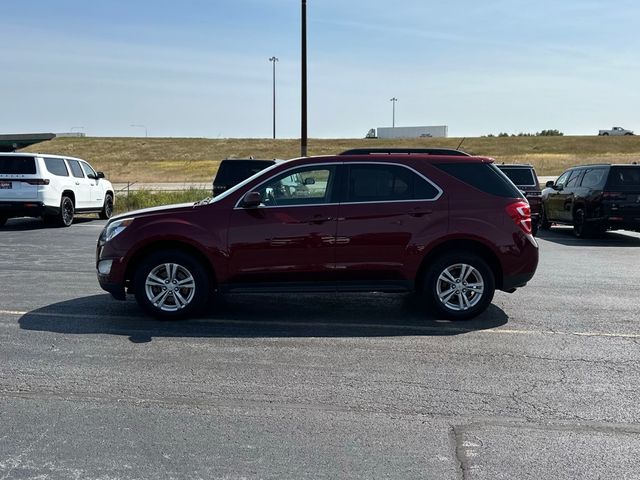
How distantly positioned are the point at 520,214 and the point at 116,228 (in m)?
4.44

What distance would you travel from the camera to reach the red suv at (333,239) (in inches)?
271

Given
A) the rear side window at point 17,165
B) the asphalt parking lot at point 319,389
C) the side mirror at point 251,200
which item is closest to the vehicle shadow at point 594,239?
the asphalt parking lot at point 319,389

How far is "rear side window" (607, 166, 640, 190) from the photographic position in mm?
14383

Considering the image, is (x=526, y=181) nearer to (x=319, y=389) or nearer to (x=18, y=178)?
(x=18, y=178)

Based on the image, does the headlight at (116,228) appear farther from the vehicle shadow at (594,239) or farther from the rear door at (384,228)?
the vehicle shadow at (594,239)

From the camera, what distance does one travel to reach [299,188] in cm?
707

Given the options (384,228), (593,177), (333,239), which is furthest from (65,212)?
(593,177)

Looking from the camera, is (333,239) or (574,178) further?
(574,178)

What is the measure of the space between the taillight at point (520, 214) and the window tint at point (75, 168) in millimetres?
14016

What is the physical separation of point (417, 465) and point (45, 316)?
5.07 metres

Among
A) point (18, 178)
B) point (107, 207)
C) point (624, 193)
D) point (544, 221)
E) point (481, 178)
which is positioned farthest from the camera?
point (107, 207)

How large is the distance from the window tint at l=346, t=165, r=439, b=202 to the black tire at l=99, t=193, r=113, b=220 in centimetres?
1440

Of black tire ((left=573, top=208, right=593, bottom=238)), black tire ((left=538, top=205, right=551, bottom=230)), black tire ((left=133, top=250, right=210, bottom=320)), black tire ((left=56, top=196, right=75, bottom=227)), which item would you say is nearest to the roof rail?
black tire ((left=133, top=250, right=210, bottom=320))

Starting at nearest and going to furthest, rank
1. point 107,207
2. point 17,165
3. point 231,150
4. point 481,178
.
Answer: point 481,178 → point 17,165 → point 107,207 → point 231,150
